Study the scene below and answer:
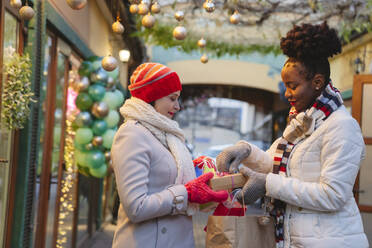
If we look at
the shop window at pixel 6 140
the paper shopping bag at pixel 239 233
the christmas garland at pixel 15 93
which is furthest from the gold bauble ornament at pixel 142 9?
the paper shopping bag at pixel 239 233

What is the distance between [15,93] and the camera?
2932mm

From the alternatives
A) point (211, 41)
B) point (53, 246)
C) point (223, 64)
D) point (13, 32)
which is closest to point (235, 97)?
point (223, 64)

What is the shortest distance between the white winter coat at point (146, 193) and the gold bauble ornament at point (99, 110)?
3081mm

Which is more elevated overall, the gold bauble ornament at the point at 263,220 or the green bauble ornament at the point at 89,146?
the green bauble ornament at the point at 89,146

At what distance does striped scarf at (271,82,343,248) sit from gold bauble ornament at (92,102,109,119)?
325 centimetres

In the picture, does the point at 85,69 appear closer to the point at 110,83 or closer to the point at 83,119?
the point at 110,83

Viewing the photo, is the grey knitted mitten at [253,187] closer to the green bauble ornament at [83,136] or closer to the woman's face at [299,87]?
the woman's face at [299,87]

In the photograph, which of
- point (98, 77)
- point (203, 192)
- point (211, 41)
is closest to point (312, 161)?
point (203, 192)

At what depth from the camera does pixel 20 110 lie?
294cm

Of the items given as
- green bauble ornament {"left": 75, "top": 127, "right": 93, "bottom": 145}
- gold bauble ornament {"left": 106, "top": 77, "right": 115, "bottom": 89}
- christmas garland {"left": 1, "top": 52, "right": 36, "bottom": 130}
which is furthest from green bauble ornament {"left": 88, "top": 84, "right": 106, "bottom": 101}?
christmas garland {"left": 1, "top": 52, "right": 36, "bottom": 130}

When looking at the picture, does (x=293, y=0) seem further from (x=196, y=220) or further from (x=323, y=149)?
(x=323, y=149)

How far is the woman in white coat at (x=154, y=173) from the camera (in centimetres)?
199

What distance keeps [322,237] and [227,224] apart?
0.40 meters

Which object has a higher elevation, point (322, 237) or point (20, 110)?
point (20, 110)
